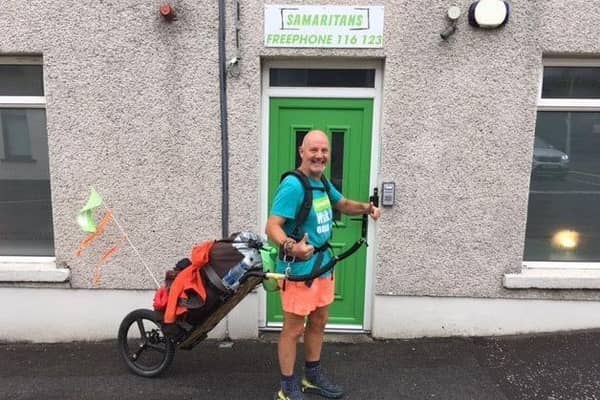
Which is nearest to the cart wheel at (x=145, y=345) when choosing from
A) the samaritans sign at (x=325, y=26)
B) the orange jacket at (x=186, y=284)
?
the orange jacket at (x=186, y=284)

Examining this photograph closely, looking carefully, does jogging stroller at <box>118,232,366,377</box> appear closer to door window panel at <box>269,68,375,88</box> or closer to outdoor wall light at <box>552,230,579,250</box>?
door window panel at <box>269,68,375,88</box>

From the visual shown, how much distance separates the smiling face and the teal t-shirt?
0.08 m

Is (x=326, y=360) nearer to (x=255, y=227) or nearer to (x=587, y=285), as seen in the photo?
(x=255, y=227)

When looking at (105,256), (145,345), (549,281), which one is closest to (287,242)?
(145,345)

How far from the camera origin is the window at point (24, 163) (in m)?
4.18

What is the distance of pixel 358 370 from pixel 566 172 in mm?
2502

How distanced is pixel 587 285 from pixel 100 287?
4.20 metres

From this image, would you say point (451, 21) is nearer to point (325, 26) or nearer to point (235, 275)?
point (325, 26)

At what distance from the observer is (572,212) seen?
14.3ft

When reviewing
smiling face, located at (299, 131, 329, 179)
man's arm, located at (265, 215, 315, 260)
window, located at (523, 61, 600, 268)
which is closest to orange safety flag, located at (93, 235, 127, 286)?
man's arm, located at (265, 215, 315, 260)

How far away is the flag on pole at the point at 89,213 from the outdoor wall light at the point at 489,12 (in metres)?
3.27

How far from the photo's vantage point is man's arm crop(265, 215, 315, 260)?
8.82ft

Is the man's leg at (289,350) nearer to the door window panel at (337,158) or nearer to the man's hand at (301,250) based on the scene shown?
the man's hand at (301,250)

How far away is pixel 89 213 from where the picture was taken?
3.92 metres
